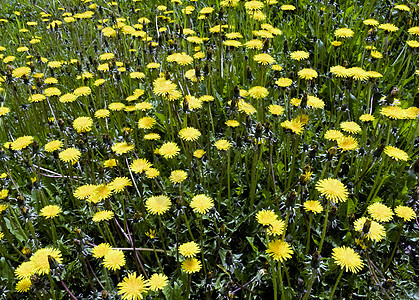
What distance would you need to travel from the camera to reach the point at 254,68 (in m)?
3.29

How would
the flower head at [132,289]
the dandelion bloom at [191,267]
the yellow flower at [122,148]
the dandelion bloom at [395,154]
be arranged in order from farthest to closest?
the yellow flower at [122,148] → the dandelion bloom at [395,154] → the dandelion bloom at [191,267] → the flower head at [132,289]

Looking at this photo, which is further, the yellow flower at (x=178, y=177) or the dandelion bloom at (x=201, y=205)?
the yellow flower at (x=178, y=177)

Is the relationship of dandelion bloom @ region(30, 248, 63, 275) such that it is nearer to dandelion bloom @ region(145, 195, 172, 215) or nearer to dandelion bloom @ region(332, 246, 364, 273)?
dandelion bloom @ region(145, 195, 172, 215)

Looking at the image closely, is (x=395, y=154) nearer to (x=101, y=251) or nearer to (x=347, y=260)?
(x=347, y=260)

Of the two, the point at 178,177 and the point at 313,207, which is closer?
the point at 313,207

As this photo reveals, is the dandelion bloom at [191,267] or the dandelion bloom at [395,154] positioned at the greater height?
the dandelion bloom at [395,154]

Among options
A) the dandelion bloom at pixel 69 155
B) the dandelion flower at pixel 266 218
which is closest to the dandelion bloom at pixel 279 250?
the dandelion flower at pixel 266 218

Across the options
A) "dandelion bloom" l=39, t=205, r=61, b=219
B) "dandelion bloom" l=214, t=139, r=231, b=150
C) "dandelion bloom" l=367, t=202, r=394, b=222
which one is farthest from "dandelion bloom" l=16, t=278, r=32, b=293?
"dandelion bloom" l=367, t=202, r=394, b=222

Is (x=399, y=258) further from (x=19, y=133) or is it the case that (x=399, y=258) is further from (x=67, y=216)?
(x=19, y=133)

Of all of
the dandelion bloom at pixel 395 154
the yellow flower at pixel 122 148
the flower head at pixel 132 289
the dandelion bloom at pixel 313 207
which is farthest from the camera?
the yellow flower at pixel 122 148

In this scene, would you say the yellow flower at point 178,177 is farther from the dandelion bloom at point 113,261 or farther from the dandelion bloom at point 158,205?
the dandelion bloom at point 113,261

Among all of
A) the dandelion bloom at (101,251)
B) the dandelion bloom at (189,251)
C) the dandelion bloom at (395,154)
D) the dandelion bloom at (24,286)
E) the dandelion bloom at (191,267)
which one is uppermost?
the dandelion bloom at (395,154)

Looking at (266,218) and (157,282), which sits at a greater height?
(266,218)

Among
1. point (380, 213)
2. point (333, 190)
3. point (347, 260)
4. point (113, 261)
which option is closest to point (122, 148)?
point (113, 261)
